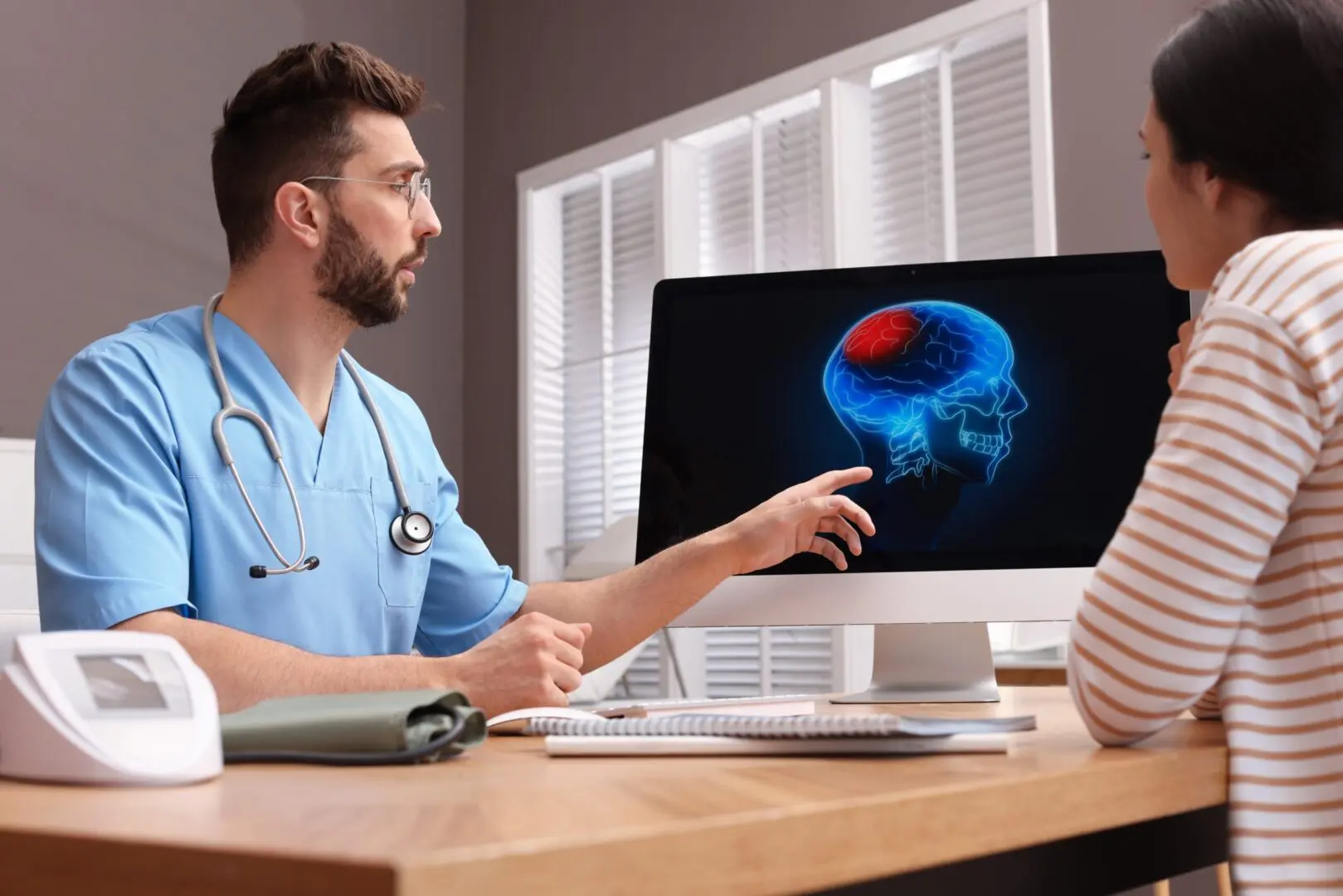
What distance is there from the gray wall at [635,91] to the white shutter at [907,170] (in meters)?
0.17

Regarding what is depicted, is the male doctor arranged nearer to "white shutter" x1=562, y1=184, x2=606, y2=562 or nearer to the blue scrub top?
the blue scrub top

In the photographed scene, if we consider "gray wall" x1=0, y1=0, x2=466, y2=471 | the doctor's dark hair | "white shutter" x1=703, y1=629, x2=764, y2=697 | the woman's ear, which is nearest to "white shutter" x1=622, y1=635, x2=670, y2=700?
"white shutter" x1=703, y1=629, x2=764, y2=697

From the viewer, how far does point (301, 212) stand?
70.6 inches

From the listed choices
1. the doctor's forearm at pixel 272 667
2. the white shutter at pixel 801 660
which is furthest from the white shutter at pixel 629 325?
the doctor's forearm at pixel 272 667

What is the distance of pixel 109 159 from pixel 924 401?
9.23ft

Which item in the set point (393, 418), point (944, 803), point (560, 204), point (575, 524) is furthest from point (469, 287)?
point (944, 803)

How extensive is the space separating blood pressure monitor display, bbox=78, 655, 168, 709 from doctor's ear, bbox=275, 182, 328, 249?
1.14 meters

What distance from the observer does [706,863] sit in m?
0.49

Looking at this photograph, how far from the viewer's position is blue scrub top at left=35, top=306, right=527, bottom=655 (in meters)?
1.30

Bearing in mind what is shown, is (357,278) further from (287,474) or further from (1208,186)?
(1208,186)

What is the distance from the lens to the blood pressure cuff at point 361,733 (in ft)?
2.47

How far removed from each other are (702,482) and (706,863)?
1.01 metres

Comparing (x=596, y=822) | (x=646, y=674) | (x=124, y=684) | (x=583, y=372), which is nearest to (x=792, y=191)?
(x=583, y=372)

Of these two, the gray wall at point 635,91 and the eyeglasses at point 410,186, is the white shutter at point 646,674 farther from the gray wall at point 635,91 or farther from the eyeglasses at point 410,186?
the eyeglasses at point 410,186
